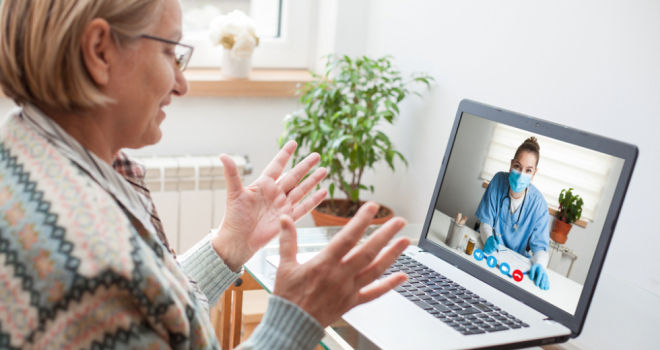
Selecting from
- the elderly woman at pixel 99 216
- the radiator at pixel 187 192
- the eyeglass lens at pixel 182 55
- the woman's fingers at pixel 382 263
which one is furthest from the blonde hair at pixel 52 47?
the radiator at pixel 187 192

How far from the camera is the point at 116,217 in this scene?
24.3 inches

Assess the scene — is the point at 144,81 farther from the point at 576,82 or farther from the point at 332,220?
the point at 332,220

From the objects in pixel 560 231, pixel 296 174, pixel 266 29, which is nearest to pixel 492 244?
pixel 560 231

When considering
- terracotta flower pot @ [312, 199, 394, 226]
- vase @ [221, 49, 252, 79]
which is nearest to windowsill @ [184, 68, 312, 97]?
vase @ [221, 49, 252, 79]

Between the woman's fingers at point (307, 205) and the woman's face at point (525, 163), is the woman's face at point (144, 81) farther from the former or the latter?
the woman's face at point (525, 163)

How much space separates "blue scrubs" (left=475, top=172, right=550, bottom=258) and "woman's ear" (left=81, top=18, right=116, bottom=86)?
25.2 inches

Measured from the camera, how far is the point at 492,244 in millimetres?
993

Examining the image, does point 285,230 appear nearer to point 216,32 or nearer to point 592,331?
point 592,331

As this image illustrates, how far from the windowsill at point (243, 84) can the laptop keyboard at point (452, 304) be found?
1201 millimetres

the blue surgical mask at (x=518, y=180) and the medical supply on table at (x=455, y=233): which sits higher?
the blue surgical mask at (x=518, y=180)

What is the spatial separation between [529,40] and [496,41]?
0.11m

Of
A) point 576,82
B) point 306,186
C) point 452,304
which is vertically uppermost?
point 576,82

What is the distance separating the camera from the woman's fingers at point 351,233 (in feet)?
2.23

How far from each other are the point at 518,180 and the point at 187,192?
1.38 meters
